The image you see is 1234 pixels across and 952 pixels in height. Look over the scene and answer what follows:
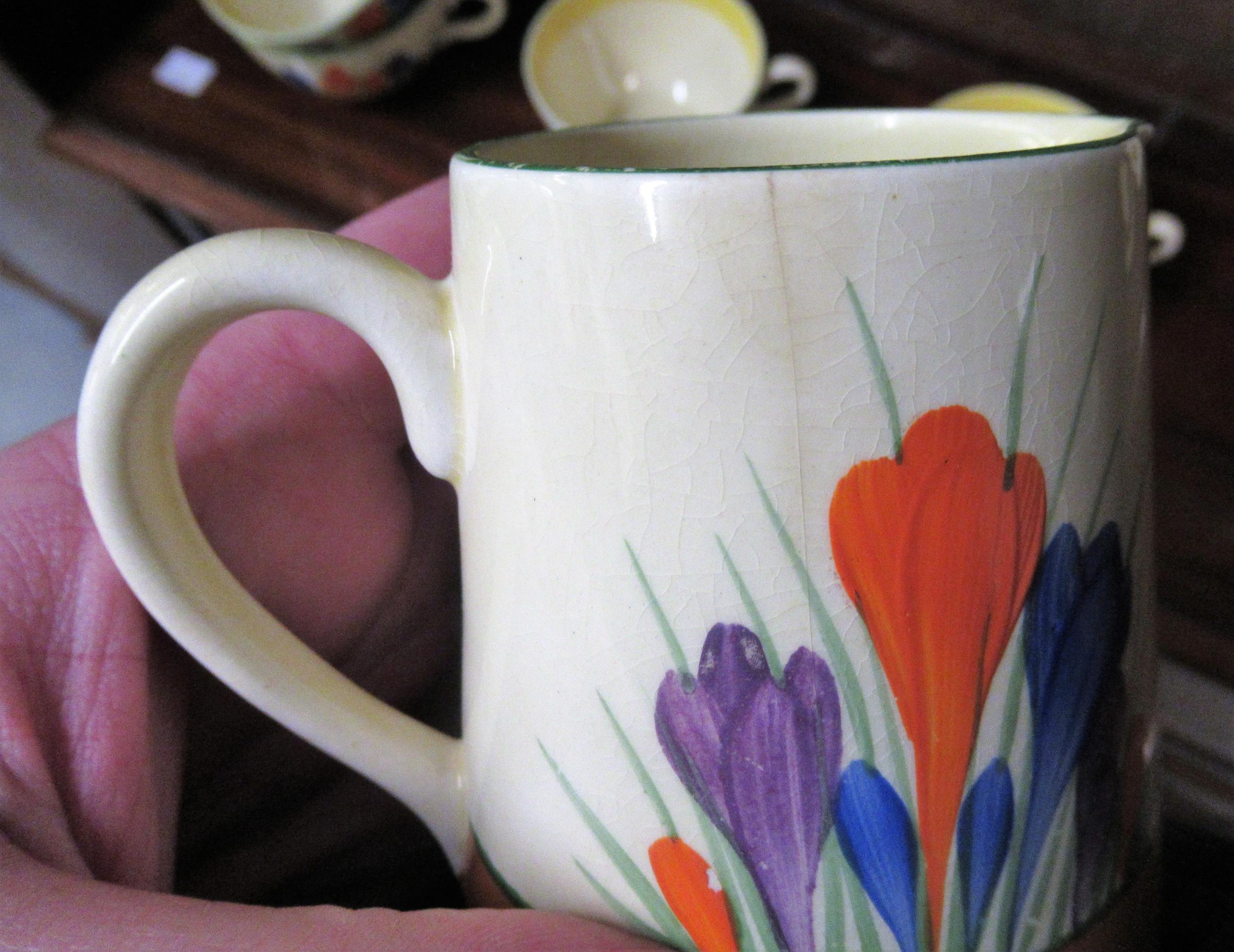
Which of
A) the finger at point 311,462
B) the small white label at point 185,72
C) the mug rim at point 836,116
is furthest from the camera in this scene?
the small white label at point 185,72

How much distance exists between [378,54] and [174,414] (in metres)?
0.48

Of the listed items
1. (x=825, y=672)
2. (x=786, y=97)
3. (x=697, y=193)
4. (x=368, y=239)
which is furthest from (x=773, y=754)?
(x=786, y=97)

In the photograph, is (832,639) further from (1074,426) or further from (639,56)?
(639,56)

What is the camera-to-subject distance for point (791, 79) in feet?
2.27

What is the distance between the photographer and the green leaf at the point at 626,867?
0.81ft

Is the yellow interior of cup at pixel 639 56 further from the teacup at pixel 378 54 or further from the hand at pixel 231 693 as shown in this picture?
the hand at pixel 231 693

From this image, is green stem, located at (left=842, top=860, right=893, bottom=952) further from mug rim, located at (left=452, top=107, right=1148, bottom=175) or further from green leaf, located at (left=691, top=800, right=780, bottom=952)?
mug rim, located at (left=452, top=107, right=1148, bottom=175)

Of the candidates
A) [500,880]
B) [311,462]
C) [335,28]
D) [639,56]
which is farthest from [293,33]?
[500,880]

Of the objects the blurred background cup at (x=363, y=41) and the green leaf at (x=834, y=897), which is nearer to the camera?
the green leaf at (x=834, y=897)

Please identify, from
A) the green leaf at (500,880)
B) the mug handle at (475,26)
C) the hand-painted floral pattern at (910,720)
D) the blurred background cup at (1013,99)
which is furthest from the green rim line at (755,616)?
the mug handle at (475,26)

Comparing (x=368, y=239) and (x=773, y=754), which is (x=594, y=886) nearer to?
(x=773, y=754)

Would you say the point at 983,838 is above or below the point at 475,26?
below

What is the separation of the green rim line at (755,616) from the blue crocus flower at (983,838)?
0.19 ft

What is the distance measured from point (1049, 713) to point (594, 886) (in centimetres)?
12
